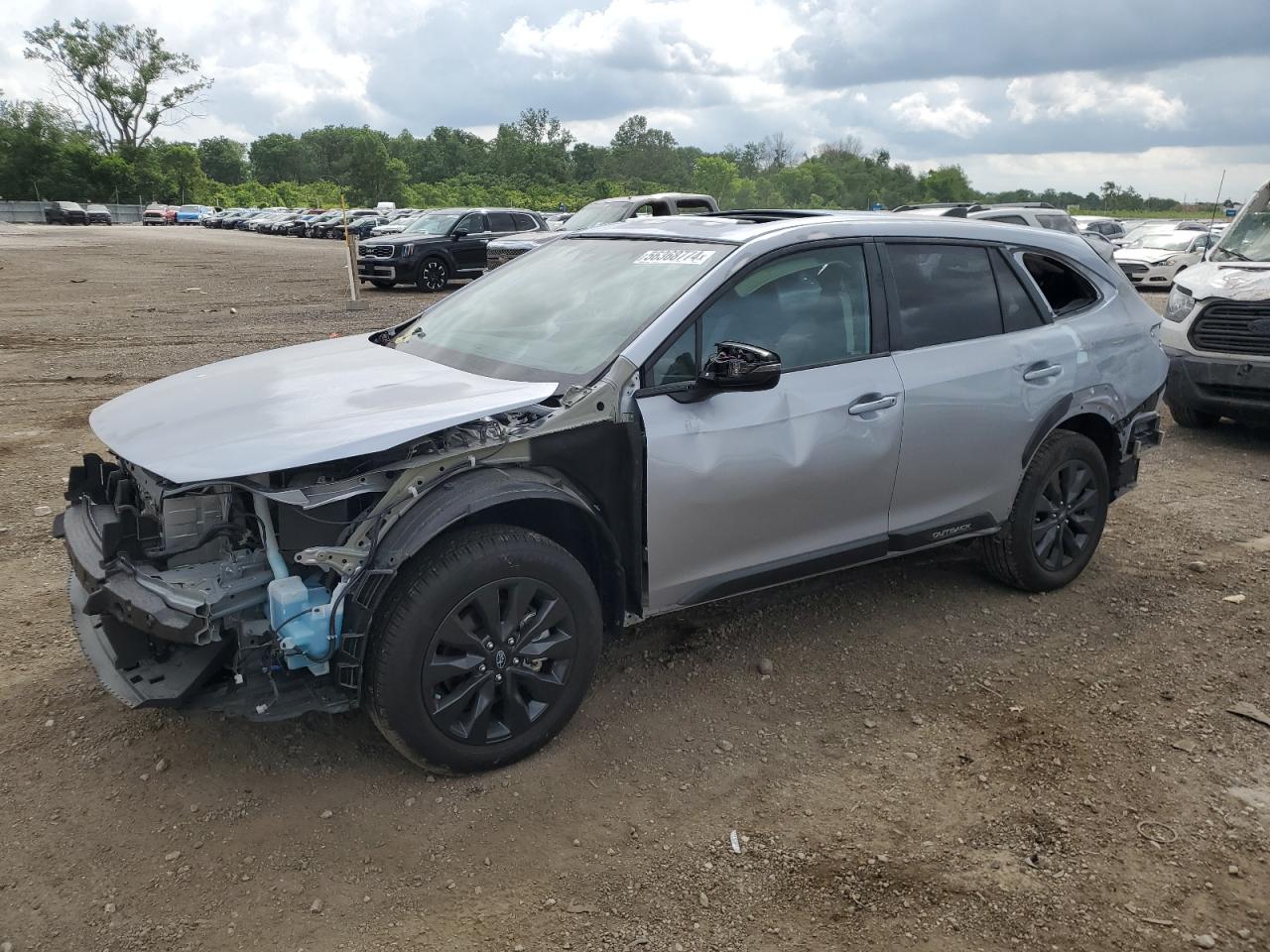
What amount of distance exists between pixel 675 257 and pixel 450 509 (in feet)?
4.93

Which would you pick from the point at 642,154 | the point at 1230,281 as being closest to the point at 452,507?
the point at 1230,281

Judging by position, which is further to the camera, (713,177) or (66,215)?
(713,177)

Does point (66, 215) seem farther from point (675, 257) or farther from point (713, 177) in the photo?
point (675, 257)

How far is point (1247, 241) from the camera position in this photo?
8.62 m

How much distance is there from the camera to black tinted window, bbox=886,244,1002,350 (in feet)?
13.7

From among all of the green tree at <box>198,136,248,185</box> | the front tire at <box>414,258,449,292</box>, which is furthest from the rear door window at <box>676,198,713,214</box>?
the green tree at <box>198,136,248,185</box>

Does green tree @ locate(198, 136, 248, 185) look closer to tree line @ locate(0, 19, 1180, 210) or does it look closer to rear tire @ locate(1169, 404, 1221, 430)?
tree line @ locate(0, 19, 1180, 210)

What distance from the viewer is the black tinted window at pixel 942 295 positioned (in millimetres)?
4184

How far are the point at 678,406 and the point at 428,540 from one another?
3.39ft

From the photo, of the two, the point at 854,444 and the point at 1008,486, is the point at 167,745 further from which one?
the point at 1008,486

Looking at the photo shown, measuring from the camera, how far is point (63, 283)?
818 inches

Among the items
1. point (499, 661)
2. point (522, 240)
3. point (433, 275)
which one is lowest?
point (499, 661)

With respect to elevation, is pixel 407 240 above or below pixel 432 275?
above

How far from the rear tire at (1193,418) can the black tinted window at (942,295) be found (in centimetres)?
495
